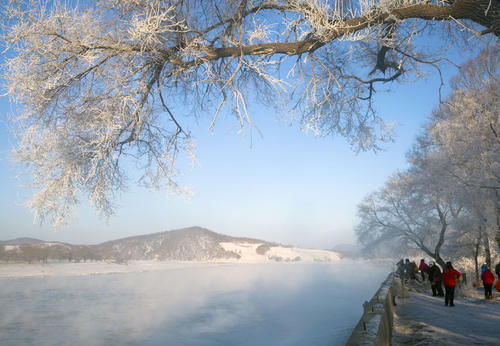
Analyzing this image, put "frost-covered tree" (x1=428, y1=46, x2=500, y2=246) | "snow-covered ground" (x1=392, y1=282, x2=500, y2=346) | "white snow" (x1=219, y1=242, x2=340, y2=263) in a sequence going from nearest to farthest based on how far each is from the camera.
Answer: "snow-covered ground" (x1=392, y1=282, x2=500, y2=346), "frost-covered tree" (x1=428, y1=46, x2=500, y2=246), "white snow" (x1=219, y1=242, x2=340, y2=263)

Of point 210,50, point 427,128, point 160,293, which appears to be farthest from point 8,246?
point 210,50

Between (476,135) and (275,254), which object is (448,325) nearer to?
(476,135)

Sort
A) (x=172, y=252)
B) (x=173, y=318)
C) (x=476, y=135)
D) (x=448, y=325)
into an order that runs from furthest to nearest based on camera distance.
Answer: (x=172, y=252)
(x=173, y=318)
(x=476, y=135)
(x=448, y=325)

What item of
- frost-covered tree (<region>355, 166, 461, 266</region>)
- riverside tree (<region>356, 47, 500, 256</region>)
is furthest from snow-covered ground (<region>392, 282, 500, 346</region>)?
frost-covered tree (<region>355, 166, 461, 266</region>)

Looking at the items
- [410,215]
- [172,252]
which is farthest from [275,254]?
[410,215]

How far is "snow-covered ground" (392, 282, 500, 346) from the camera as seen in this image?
584cm

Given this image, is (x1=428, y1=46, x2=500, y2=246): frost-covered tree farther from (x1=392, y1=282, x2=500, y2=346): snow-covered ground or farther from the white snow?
the white snow

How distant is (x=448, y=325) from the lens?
7074 mm

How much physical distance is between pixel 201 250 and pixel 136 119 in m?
125

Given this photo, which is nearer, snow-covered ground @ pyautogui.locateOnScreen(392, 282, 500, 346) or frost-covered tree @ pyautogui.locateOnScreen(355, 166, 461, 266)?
snow-covered ground @ pyautogui.locateOnScreen(392, 282, 500, 346)

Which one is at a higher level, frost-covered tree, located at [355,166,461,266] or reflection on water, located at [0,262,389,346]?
frost-covered tree, located at [355,166,461,266]

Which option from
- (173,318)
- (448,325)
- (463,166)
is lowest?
(173,318)

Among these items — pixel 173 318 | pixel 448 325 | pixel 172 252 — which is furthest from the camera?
pixel 172 252

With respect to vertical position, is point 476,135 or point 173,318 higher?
point 476,135
